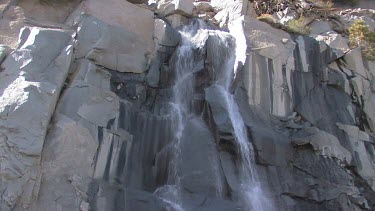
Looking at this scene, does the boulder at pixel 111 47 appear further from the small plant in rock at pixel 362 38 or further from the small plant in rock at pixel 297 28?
the small plant in rock at pixel 362 38

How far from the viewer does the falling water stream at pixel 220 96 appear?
14.5m

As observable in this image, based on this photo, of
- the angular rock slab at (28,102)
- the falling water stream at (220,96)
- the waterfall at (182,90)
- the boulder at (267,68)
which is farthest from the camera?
the boulder at (267,68)

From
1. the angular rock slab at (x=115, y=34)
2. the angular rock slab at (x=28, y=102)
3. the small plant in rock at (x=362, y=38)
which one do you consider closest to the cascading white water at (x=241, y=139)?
the angular rock slab at (x=115, y=34)

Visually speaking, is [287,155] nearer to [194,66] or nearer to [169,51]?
[194,66]

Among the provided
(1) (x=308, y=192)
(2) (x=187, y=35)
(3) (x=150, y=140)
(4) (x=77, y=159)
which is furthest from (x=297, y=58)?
(4) (x=77, y=159)

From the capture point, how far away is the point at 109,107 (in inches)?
590

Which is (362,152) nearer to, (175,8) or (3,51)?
(175,8)

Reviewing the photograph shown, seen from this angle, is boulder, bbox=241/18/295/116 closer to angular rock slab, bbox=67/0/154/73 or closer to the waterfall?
the waterfall

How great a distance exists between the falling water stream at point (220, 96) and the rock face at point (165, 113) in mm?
81

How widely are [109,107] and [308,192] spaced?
685 cm

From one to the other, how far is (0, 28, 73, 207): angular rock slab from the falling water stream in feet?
12.3

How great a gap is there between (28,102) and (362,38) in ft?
51.5

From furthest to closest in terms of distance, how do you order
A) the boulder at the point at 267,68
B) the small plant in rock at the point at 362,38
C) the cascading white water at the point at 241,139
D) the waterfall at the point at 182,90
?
the small plant in rock at the point at 362,38 < the boulder at the point at 267,68 < the cascading white water at the point at 241,139 < the waterfall at the point at 182,90

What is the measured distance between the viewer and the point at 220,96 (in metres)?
16.5
